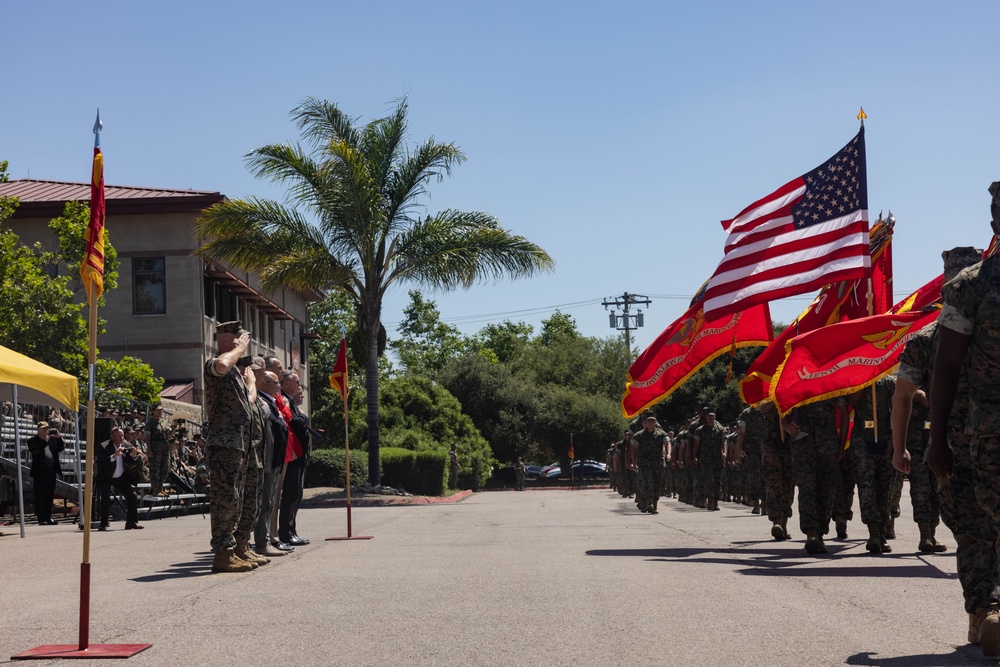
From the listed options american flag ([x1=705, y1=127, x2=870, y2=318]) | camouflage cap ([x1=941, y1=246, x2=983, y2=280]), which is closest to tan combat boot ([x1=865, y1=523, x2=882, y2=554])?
american flag ([x1=705, y1=127, x2=870, y2=318])

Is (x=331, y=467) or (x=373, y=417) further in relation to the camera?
(x=331, y=467)

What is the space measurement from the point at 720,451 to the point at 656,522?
19.9 feet

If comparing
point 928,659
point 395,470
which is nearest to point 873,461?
point 928,659

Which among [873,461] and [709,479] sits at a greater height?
[873,461]

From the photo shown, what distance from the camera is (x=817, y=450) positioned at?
39.6ft

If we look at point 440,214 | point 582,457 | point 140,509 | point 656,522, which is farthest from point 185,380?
point 582,457

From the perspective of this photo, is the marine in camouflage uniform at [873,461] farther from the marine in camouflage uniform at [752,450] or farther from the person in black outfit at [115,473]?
the person in black outfit at [115,473]

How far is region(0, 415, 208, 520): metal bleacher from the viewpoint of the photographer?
71.7 feet

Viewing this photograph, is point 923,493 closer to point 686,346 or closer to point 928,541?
point 928,541

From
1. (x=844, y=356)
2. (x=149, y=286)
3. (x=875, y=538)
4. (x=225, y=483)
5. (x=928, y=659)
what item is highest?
(x=149, y=286)

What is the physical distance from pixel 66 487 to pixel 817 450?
1467 centimetres

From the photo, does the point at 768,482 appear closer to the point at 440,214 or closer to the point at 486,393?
the point at 440,214

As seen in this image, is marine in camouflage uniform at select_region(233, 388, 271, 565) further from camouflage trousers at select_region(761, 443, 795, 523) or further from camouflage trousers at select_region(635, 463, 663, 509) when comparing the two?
camouflage trousers at select_region(635, 463, 663, 509)

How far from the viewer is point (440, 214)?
3278 centimetres
